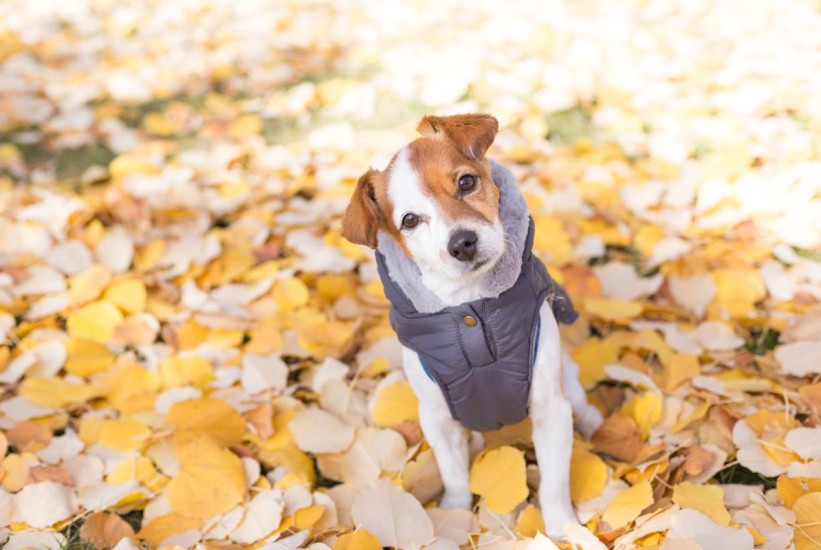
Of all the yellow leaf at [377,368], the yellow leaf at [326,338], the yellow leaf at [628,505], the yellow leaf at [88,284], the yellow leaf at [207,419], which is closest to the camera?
the yellow leaf at [628,505]

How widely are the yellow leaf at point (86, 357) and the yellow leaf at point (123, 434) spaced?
404mm

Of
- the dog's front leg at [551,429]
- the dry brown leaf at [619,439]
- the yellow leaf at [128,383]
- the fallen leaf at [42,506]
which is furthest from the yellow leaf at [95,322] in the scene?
the dry brown leaf at [619,439]

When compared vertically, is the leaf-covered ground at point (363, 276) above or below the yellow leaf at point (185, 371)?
above

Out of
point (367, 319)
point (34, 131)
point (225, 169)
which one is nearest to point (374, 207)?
point (367, 319)

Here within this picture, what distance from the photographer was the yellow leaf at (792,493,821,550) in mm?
2043

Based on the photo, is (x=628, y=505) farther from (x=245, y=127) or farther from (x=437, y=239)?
(x=245, y=127)

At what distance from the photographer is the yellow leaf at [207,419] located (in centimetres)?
267

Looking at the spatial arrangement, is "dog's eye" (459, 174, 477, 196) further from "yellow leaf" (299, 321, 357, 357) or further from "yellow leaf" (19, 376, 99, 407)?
"yellow leaf" (19, 376, 99, 407)

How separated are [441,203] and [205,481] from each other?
128 centimetres

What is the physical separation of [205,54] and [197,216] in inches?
95.5

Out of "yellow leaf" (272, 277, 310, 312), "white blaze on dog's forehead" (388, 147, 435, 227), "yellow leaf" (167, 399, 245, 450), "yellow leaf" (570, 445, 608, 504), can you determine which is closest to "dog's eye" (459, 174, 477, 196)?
"white blaze on dog's forehead" (388, 147, 435, 227)

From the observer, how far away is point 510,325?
2.15m

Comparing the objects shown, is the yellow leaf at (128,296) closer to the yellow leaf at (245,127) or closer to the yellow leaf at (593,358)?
the yellow leaf at (245,127)

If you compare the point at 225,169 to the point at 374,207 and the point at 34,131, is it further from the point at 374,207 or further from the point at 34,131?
the point at 374,207
